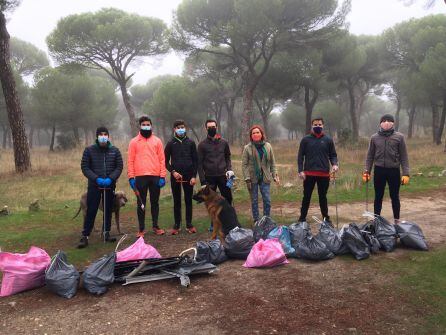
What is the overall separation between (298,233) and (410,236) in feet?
4.95

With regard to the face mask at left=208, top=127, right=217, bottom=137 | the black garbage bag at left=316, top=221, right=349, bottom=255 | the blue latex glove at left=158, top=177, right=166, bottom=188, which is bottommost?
the black garbage bag at left=316, top=221, right=349, bottom=255

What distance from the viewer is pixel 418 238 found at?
521 centimetres

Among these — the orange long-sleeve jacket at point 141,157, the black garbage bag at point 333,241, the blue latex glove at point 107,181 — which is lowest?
the black garbage bag at point 333,241

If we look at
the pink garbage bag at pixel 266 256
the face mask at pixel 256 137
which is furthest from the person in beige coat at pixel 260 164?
the pink garbage bag at pixel 266 256

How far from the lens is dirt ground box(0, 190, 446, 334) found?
11.1 ft

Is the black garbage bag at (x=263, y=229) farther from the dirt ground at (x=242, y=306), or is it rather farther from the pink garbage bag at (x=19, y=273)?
the pink garbage bag at (x=19, y=273)

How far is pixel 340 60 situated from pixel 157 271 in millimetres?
24420

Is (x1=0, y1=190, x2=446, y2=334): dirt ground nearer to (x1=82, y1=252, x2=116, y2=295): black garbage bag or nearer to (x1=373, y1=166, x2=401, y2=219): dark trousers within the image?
(x1=82, y1=252, x2=116, y2=295): black garbage bag

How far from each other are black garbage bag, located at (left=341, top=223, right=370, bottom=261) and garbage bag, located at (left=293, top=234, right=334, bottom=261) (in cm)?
28

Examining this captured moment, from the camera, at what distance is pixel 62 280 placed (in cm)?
416

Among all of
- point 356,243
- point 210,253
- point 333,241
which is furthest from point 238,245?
point 356,243

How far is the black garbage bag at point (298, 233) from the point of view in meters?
5.21

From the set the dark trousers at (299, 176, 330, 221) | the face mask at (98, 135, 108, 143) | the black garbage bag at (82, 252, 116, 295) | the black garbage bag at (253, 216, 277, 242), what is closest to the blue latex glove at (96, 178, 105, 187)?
the face mask at (98, 135, 108, 143)

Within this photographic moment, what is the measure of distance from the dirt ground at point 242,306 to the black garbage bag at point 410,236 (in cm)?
50
